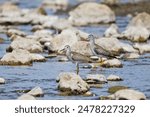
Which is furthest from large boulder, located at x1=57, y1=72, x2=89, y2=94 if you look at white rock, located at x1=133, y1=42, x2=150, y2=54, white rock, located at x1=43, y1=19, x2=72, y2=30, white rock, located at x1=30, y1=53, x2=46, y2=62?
white rock, located at x1=43, y1=19, x2=72, y2=30

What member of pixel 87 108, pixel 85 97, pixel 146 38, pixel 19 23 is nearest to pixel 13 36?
→ pixel 146 38

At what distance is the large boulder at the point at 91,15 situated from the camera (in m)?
34.8

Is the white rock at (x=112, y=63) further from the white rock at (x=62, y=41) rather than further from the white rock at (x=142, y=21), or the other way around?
the white rock at (x=142, y=21)

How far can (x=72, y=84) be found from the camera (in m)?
16.5

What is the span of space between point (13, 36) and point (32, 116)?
14.5 m

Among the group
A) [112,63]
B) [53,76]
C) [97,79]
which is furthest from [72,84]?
[112,63]

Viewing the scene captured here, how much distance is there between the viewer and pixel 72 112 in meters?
13.5

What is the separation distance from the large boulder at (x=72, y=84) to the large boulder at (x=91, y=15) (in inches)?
708

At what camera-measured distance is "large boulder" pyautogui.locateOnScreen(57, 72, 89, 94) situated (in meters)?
16.5

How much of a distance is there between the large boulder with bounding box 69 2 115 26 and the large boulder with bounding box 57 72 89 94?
1799cm

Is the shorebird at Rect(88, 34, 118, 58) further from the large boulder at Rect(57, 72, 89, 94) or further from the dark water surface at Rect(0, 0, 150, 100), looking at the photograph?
the large boulder at Rect(57, 72, 89, 94)

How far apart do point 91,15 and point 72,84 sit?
62.5 ft

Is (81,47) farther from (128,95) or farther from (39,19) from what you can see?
(39,19)

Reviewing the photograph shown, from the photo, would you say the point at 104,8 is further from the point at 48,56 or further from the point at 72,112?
the point at 72,112
